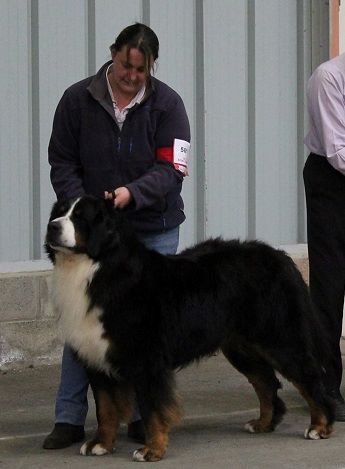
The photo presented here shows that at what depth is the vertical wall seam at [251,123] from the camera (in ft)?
32.3

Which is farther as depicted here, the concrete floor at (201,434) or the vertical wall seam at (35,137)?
the vertical wall seam at (35,137)

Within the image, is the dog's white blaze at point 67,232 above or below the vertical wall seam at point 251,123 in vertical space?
below

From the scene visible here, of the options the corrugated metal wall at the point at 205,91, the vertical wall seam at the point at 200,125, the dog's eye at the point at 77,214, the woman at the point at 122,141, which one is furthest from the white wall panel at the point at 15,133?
the dog's eye at the point at 77,214

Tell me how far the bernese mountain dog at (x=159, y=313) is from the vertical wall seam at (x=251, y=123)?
10.6 feet

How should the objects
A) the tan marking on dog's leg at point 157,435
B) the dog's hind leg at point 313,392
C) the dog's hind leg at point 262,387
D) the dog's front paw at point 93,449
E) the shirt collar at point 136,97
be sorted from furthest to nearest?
the dog's hind leg at point 262,387, the dog's hind leg at point 313,392, the shirt collar at point 136,97, the dog's front paw at point 93,449, the tan marking on dog's leg at point 157,435

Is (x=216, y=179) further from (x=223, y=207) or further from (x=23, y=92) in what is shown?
(x=23, y=92)

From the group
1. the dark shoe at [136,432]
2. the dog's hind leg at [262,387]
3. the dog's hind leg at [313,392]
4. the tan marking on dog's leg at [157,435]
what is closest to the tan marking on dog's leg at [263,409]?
the dog's hind leg at [262,387]

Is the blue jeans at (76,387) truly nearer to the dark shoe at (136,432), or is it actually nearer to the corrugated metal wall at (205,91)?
the dark shoe at (136,432)

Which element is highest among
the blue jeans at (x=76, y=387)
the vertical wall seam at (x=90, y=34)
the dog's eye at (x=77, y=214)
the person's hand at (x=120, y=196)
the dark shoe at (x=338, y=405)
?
the vertical wall seam at (x=90, y=34)

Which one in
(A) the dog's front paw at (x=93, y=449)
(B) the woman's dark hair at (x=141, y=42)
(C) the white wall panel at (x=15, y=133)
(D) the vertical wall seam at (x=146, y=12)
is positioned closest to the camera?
(B) the woman's dark hair at (x=141, y=42)

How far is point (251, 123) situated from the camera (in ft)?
32.6

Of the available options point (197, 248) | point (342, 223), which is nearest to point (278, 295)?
point (197, 248)

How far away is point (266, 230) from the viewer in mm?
10047

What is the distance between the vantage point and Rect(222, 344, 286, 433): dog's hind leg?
6.88m
